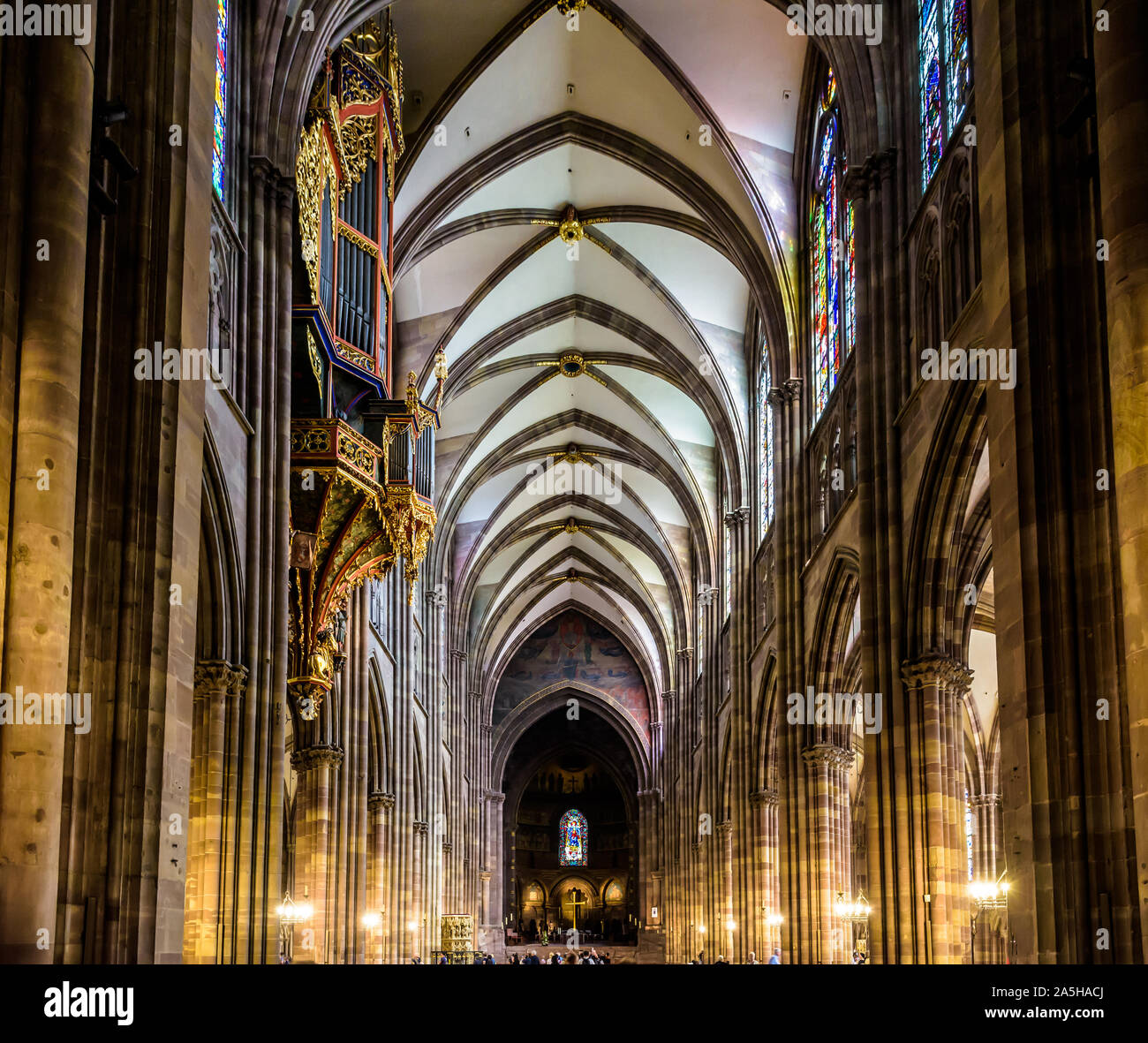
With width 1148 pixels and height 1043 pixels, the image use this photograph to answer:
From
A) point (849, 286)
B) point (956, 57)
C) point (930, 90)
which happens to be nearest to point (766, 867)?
point (849, 286)

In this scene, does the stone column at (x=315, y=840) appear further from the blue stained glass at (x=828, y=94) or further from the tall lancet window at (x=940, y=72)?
the blue stained glass at (x=828, y=94)

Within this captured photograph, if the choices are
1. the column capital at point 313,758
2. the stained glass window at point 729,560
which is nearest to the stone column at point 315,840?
the column capital at point 313,758

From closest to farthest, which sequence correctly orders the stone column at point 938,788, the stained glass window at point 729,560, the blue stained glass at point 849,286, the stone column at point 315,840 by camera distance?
1. the stone column at point 938,788
2. the blue stained glass at point 849,286
3. the stone column at point 315,840
4. the stained glass window at point 729,560

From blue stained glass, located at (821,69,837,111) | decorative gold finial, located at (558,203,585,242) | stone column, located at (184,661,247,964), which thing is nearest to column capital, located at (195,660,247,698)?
stone column, located at (184,661,247,964)

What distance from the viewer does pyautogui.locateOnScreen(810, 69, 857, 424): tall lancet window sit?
2362cm

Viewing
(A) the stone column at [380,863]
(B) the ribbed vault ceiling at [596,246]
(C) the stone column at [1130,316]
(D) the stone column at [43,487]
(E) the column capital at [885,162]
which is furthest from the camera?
(A) the stone column at [380,863]

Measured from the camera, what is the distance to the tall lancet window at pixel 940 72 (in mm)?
17375

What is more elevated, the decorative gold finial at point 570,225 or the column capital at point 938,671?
the decorative gold finial at point 570,225

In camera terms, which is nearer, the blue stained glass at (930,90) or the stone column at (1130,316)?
the stone column at (1130,316)

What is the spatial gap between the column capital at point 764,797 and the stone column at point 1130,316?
2149 cm

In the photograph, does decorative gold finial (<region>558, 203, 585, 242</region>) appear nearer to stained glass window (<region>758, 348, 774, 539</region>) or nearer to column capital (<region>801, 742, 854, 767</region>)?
stained glass window (<region>758, 348, 774, 539</region>)

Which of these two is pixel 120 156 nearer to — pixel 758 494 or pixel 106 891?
pixel 106 891

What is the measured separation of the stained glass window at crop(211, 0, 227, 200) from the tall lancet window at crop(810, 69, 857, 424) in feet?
33.9
